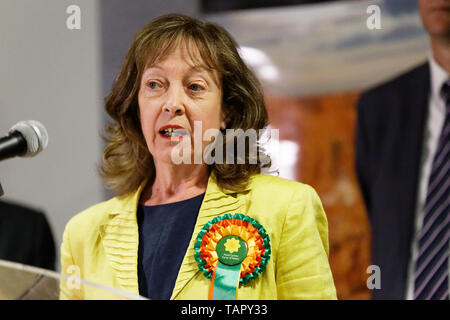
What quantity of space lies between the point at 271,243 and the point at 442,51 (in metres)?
1.17

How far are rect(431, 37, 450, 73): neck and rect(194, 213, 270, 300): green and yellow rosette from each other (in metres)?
1.14

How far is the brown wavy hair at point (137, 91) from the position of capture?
1.66m

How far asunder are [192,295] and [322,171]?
119 cm

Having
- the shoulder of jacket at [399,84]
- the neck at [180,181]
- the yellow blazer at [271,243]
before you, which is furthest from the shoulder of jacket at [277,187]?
the shoulder of jacket at [399,84]

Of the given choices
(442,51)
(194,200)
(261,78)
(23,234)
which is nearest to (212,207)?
(194,200)

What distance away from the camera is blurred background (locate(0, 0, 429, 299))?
6.87ft

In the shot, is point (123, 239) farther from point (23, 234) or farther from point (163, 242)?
point (23, 234)

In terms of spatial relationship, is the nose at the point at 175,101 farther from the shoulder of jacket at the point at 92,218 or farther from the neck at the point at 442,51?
the neck at the point at 442,51

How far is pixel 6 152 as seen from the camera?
1.48 m

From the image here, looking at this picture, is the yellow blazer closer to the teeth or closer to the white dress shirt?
the teeth

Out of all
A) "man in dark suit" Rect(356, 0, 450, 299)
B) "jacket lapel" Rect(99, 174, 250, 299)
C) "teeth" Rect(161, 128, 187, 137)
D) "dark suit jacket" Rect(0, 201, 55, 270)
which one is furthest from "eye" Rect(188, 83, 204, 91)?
"man in dark suit" Rect(356, 0, 450, 299)

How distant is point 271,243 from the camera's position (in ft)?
5.26

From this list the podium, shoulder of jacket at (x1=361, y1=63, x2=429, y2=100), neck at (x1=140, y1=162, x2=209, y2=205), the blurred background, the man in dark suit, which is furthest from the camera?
shoulder of jacket at (x1=361, y1=63, x2=429, y2=100)
